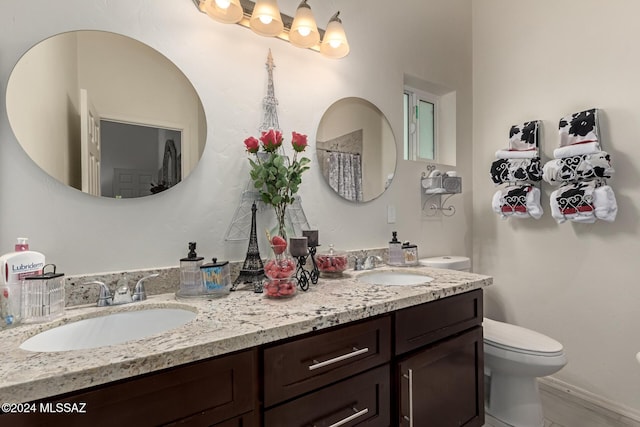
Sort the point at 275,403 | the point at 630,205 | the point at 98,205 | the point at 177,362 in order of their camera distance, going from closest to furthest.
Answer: the point at 177,362, the point at 275,403, the point at 98,205, the point at 630,205

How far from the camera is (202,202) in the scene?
129cm

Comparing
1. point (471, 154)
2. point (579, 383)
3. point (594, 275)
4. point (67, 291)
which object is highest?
point (471, 154)

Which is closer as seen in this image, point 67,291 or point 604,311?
point 67,291

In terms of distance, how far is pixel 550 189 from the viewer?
2.00 metres

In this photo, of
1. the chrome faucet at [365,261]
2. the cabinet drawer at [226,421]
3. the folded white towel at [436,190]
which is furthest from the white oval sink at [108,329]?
the folded white towel at [436,190]

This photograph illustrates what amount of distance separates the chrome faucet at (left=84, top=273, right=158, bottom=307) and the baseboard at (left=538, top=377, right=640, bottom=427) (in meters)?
2.18

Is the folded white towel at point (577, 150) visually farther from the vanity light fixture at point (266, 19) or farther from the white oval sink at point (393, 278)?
the vanity light fixture at point (266, 19)

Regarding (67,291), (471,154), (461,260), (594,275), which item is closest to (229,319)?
(67,291)

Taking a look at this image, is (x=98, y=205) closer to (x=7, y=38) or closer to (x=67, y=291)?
(x=67, y=291)

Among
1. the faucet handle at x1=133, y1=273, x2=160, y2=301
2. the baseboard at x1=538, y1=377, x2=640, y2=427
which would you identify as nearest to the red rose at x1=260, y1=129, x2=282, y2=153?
the faucet handle at x1=133, y1=273, x2=160, y2=301

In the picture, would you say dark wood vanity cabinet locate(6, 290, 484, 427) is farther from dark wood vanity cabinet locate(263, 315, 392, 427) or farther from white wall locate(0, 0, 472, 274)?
white wall locate(0, 0, 472, 274)

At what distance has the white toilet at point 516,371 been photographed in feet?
4.84

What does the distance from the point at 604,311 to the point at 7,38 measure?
291 centimetres

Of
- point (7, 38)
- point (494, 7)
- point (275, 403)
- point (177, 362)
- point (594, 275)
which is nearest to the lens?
point (177, 362)
